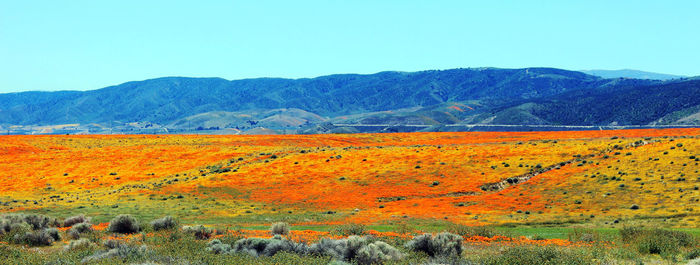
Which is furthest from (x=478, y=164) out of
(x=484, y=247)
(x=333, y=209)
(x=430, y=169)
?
(x=484, y=247)

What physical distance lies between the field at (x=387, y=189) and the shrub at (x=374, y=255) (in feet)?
4.08

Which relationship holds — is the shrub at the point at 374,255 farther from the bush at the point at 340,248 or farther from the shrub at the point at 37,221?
the shrub at the point at 37,221

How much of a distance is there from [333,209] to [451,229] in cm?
1749

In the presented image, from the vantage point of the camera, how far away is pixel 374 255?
18484 millimetres

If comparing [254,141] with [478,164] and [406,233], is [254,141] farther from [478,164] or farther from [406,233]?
[406,233]

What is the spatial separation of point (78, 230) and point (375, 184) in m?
31.4

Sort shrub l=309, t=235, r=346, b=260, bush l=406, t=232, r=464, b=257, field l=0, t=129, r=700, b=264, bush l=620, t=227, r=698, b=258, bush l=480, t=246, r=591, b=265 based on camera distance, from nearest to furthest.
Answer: bush l=480, t=246, r=591, b=265, shrub l=309, t=235, r=346, b=260, bush l=406, t=232, r=464, b=257, bush l=620, t=227, r=698, b=258, field l=0, t=129, r=700, b=264

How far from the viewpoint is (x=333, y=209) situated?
1677 inches

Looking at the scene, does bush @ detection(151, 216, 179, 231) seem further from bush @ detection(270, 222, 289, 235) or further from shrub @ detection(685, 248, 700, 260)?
shrub @ detection(685, 248, 700, 260)

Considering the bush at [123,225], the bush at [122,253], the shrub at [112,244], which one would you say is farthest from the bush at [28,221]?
the bush at [122,253]

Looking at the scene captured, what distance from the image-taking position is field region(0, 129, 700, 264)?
109ft

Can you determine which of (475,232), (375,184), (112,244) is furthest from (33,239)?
(375,184)

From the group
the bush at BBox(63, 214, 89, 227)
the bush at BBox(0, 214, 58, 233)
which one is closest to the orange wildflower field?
the bush at BBox(63, 214, 89, 227)

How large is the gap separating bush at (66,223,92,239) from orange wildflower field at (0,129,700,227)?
9338 mm
